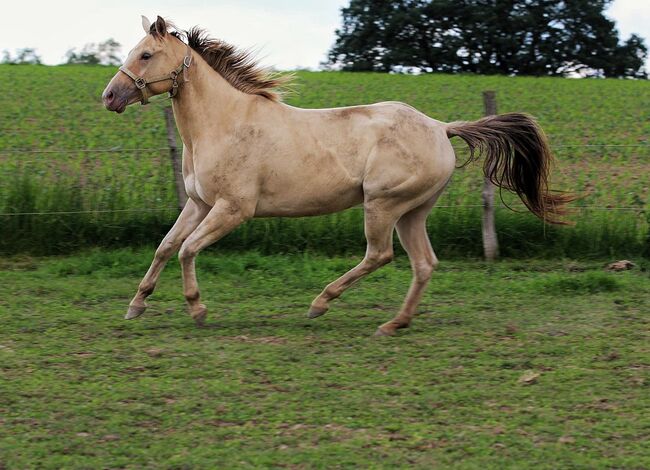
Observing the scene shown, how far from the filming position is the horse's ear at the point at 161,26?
20.4ft

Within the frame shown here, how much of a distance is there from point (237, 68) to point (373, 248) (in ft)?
5.46

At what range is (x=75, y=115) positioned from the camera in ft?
58.5

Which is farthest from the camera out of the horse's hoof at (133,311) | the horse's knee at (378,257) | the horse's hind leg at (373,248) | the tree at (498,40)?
the tree at (498,40)

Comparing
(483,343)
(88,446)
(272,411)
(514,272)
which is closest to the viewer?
(88,446)

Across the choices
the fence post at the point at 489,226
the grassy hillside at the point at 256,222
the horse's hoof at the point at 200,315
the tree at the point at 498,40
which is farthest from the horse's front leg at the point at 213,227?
the tree at the point at 498,40

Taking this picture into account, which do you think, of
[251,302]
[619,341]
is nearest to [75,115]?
[251,302]

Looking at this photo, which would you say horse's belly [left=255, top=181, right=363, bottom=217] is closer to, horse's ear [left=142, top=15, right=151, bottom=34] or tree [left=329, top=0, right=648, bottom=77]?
horse's ear [left=142, top=15, right=151, bottom=34]

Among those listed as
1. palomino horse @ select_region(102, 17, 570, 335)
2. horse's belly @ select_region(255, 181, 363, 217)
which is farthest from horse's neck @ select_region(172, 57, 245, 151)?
horse's belly @ select_region(255, 181, 363, 217)

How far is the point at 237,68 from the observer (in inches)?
262

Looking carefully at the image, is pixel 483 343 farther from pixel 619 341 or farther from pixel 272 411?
pixel 272 411

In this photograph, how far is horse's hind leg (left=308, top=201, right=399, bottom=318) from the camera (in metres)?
6.36

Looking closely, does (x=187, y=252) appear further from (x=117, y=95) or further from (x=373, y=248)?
(x=373, y=248)

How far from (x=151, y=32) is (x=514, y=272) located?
13.7 ft

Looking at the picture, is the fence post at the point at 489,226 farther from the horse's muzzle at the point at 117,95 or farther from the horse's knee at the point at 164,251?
the horse's muzzle at the point at 117,95
